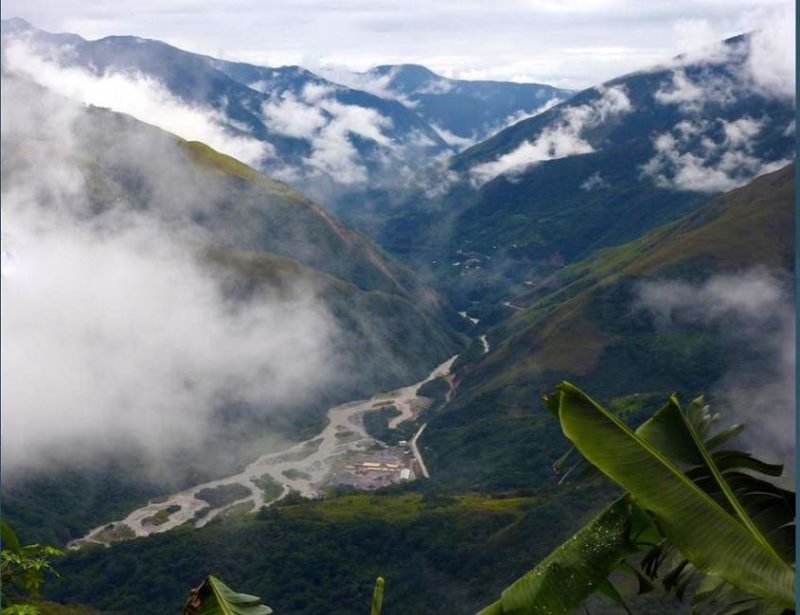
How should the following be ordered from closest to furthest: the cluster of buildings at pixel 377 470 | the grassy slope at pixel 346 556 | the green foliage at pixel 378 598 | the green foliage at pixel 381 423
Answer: the green foliage at pixel 378 598 → the grassy slope at pixel 346 556 → the cluster of buildings at pixel 377 470 → the green foliage at pixel 381 423

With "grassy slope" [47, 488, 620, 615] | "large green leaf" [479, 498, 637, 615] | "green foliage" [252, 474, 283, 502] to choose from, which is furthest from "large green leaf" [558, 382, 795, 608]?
"green foliage" [252, 474, 283, 502]

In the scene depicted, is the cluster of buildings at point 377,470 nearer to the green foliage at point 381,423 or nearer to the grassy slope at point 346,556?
the green foliage at point 381,423

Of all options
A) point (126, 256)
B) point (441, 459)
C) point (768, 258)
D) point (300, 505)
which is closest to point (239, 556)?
point (300, 505)

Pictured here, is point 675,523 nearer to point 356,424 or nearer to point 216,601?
point 216,601

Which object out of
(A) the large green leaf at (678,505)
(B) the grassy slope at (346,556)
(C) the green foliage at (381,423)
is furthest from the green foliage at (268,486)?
(A) the large green leaf at (678,505)

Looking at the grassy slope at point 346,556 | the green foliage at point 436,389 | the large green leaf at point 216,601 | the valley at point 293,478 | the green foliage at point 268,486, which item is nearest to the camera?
the large green leaf at point 216,601

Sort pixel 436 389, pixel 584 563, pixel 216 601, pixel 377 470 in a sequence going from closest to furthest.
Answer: pixel 584 563 → pixel 216 601 → pixel 377 470 → pixel 436 389

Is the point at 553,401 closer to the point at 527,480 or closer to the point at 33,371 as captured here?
the point at 527,480

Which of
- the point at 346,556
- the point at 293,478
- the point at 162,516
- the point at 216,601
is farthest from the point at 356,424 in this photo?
the point at 216,601

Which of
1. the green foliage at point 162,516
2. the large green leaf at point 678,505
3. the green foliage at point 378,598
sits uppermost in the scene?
the large green leaf at point 678,505
